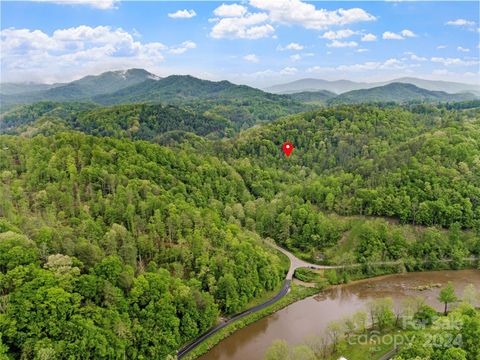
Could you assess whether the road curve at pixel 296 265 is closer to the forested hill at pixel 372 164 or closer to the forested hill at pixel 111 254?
the forested hill at pixel 111 254

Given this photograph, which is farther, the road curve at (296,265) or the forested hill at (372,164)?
the forested hill at (372,164)

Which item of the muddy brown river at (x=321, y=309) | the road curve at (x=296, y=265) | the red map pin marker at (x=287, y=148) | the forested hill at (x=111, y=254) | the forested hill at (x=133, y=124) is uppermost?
the forested hill at (x=133, y=124)

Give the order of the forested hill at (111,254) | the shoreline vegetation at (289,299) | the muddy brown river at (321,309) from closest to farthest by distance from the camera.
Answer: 1. the forested hill at (111,254)
2. the shoreline vegetation at (289,299)
3. the muddy brown river at (321,309)

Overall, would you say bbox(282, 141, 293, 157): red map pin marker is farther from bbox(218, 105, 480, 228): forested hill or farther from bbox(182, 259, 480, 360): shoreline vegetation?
bbox(182, 259, 480, 360): shoreline vegetation

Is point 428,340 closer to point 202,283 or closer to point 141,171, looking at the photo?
point 202,283

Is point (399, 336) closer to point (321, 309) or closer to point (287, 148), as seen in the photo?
point (321, 309)

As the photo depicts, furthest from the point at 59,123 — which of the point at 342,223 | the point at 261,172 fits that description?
the point at 342,223

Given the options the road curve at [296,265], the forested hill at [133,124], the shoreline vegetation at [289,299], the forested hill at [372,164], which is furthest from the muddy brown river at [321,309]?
the forested hill at [133,124]

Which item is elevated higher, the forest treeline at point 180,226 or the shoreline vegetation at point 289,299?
the forest treeline at point 180,226

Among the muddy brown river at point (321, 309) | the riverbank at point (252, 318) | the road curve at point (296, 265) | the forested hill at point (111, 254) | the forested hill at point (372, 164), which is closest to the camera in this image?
the forested hill at point (111, 254)
